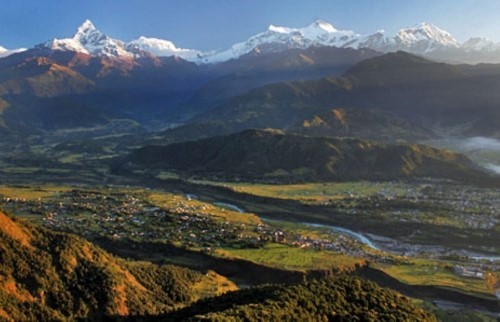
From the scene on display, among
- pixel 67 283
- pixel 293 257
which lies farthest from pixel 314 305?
pixel 293 257

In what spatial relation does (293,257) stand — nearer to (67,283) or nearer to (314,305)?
(314,305)

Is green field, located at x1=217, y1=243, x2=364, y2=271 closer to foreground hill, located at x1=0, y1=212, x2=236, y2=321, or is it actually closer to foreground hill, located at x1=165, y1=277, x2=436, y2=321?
foreground hill, located at x1=0, y1=212, x2=236, y2=321

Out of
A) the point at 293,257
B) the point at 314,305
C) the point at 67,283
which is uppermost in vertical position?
the point at 314,305

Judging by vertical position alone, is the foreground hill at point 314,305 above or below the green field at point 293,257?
above

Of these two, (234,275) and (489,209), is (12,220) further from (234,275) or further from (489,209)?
(489,209)

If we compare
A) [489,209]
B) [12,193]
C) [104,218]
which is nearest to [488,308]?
[489,209]

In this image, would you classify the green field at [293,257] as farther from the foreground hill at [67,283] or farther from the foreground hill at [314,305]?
the foreground hill at [314,305]

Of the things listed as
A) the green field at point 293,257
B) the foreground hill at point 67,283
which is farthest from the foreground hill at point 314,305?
the green field at point 293,257

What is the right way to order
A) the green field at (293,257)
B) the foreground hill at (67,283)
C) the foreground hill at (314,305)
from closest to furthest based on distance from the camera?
the foreground hill at (314,305), the foreground hill at (67,283), the green field at (293,257)

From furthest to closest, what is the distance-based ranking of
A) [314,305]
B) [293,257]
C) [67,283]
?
1. [293,257]
2. [67,283]
3. [314,305]
